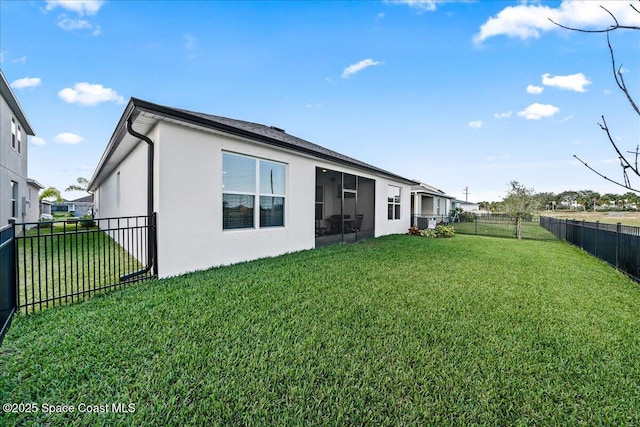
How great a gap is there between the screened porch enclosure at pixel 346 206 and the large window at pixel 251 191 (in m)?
3.22

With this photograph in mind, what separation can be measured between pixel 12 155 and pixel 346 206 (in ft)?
48.5

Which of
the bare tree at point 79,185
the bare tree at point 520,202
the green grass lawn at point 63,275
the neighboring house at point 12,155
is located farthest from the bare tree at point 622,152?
the bare tree at point 79,185

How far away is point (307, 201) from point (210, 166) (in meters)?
3.59

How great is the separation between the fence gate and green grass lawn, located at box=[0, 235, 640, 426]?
192 mm

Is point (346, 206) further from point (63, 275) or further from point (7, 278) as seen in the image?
point (7, 278)

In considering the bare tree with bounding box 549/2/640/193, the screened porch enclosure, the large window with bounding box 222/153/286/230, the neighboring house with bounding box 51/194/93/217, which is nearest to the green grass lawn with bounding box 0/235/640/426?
the bare tree with bounding box 549/2/640/193

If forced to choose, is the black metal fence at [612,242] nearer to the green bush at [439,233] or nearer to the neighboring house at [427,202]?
the green bush at [439,233]

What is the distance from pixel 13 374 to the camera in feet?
7.97

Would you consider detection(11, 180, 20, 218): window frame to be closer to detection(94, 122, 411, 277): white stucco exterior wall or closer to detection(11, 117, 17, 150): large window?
detection(11, 117, 17, 150): large window

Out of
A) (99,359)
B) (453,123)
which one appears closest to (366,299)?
(99,359)

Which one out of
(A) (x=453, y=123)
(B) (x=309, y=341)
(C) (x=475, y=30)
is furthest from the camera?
(A) (x=453, y=123)

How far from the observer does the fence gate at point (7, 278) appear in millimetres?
3133

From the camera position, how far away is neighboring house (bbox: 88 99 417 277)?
5379mm

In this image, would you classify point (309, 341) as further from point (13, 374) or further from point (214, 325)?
point (13, 374)
